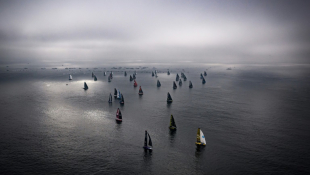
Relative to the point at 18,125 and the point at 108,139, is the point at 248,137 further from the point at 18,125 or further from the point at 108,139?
the point at 18,125

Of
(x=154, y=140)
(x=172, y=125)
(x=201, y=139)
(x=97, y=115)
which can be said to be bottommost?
(x=154, y=140)

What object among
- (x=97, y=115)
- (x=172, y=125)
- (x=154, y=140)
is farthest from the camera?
(x=97, y=115)

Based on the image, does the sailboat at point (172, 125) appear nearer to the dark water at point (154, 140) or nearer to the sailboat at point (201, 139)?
the dark water at point (154, 140)

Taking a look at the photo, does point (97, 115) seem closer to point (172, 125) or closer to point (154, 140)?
point (172, 125)

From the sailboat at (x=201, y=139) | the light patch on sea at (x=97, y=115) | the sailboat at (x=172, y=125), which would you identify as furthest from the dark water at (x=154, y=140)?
the sailboat at (x=172, y=125)

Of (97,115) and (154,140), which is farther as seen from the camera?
(97,115)

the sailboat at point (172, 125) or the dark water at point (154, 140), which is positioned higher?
the sailboat at point (172, 125)

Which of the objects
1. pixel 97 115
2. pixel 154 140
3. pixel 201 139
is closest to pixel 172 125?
pixel 154 140

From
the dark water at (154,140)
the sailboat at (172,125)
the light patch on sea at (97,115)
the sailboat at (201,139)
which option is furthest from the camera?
the light patch on sea at (97,115)

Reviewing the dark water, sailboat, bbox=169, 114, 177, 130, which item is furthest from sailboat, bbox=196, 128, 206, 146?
sailboat, bbox=169, 114, 177, 130

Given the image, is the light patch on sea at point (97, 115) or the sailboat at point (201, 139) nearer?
the sailboat at point (201, 139)

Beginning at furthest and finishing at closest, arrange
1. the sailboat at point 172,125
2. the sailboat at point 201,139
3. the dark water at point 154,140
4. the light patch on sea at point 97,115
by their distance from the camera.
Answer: the light patch on sea at point 97,115
the sailboat at point 172,125
the sailboat at point 201,139
the dark water at point 154,140
